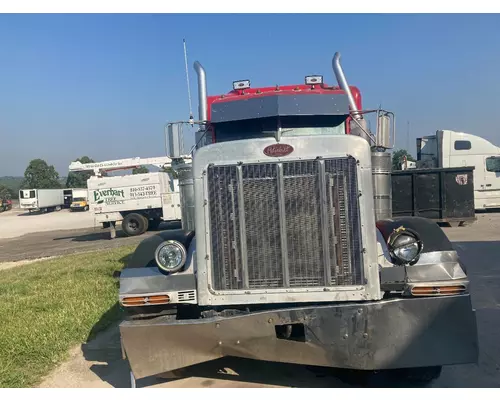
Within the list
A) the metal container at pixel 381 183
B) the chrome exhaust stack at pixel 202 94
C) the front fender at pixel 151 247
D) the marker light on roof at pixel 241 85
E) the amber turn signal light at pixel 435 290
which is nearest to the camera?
the amber turn signal light at pixel 435 290

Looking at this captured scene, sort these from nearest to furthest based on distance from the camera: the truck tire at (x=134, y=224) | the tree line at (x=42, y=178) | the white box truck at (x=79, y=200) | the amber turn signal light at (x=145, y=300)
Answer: the amber turn signal light at (x=145, y=300)
the truck tire at (x=134, y=224)
the white box truck at (x=79, y=200)
the tree line at (x=42, y=178)

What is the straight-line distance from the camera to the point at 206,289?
3953 millimetres

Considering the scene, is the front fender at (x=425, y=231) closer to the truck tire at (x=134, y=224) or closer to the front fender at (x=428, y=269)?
the front fender at (x=428, y=269)

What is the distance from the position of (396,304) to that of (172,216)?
19.5 metres

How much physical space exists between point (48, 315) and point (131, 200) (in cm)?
1610

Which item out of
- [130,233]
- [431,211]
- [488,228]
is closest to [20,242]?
[130,233]

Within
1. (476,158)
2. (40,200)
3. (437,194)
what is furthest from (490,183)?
(40,200)

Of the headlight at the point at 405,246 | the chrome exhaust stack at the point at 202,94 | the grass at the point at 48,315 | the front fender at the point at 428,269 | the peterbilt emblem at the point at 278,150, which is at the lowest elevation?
the grass at the point at 48,315

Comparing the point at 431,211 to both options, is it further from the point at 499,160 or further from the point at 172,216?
the point at 172,216

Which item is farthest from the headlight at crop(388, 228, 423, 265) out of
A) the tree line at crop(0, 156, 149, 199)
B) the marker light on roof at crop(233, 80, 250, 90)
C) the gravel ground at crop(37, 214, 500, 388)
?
the tree line at crop(0, 156, 149, 199)

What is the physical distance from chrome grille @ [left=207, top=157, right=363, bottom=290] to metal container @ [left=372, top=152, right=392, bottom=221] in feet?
3.51

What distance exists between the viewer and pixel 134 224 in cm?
Result: 2248

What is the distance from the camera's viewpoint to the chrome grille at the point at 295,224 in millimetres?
3785

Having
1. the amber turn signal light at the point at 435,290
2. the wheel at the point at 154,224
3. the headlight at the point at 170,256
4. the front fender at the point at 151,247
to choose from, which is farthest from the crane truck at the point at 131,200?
the amber turn signal light at the point at 435,290
